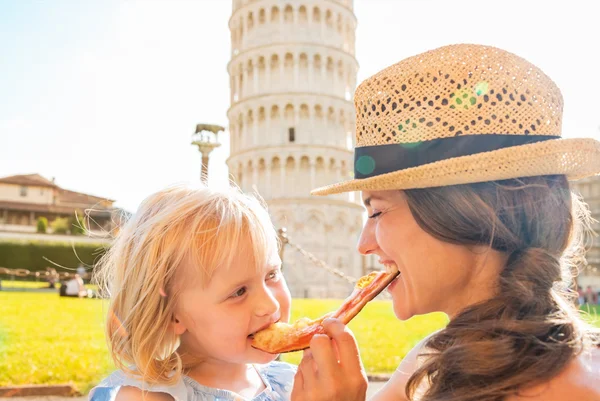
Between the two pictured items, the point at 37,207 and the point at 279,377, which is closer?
the point at 279,377

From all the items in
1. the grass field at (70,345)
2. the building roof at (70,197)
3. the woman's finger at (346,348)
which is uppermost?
the building roof at (70,197)

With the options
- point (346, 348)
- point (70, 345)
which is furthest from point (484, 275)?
point (70, 345)

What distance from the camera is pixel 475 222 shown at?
1.24 m

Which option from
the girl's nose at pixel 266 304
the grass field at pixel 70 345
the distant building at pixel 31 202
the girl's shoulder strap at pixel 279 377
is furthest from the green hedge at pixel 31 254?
the girl's nose at pixel 266 304

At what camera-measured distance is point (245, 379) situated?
1828 millimetres

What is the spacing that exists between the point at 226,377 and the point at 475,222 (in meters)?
0.91

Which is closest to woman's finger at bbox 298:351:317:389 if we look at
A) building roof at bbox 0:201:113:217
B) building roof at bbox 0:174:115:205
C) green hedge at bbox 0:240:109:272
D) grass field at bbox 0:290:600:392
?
grass field at bbox 0:290:600:392

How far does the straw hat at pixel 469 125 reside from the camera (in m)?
1.21

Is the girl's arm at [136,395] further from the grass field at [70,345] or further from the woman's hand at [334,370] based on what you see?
the grass field at [70,345]

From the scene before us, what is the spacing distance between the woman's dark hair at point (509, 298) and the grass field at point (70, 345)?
102 inches

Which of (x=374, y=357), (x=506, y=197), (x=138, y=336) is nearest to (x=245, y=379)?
(x=138, y=336)

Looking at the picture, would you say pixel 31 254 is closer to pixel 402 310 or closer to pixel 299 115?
pixel 299 115

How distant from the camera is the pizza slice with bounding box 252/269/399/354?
1.55 meters

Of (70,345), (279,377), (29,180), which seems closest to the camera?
(279,377)
